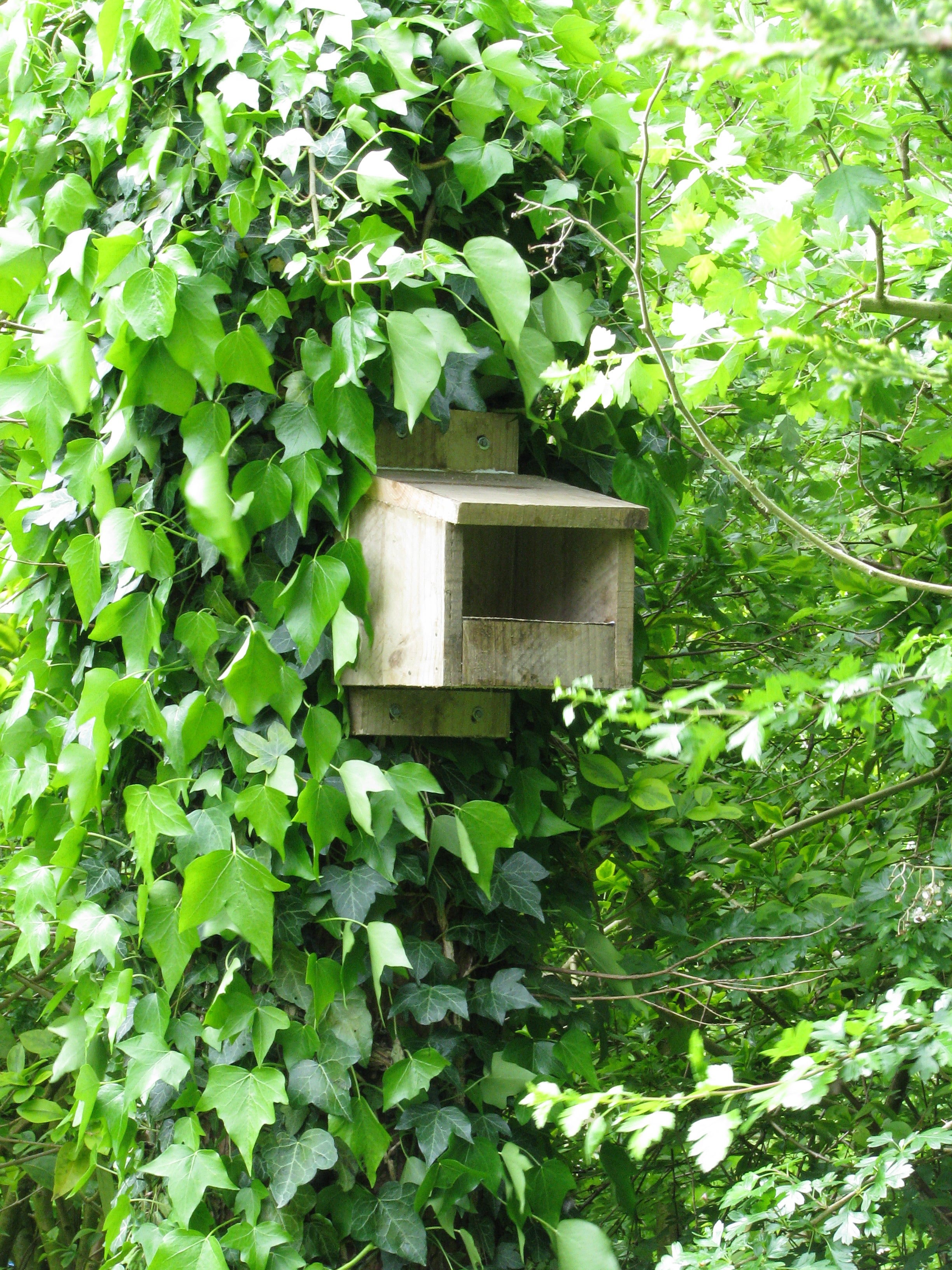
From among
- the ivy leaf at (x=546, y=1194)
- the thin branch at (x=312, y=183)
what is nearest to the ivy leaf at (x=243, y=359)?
the thin branch at (x=312, y=183)

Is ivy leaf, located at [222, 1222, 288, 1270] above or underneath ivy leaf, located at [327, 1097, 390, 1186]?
underneath

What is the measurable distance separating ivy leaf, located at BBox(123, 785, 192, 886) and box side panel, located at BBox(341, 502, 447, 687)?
9.2 inches

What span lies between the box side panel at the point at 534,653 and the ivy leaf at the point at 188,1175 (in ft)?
1.92

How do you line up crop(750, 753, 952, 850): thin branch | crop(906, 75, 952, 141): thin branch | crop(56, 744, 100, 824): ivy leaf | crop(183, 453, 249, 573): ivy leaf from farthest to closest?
crop(750, 753, 952, 850): thin branch, crop(906, 75, 952, 141): thin branch, crop(56, 744, 100, 824): ivy leaf, crop(183, 453, 249, 573): ivy leaf

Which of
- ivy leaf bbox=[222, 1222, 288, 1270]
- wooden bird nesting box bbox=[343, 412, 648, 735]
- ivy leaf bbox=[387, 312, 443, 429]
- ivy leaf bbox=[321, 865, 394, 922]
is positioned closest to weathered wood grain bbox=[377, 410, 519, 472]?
wooden bird nesting box bbox=[343, 412, 648, 735]

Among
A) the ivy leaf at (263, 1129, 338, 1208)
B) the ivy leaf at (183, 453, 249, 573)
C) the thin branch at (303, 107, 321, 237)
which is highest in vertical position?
the thin branch at (303, 107, 321, 237)

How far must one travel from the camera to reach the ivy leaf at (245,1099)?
1.23 metres

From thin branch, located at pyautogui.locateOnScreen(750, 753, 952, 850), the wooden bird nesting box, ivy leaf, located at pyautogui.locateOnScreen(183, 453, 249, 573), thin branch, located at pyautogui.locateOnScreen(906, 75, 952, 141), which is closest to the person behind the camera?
ivy leaf, located at pyautogui.locateOnScreen(183, 453, 249, 573)

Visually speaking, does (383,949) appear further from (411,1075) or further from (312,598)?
(312,598)

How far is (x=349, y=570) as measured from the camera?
1267mm

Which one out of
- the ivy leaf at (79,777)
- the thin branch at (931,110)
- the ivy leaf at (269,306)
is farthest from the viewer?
the thin branch at (931,110)

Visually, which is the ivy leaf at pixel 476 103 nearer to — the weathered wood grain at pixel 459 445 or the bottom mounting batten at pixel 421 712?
the weathered wood grain at pixel 459 445

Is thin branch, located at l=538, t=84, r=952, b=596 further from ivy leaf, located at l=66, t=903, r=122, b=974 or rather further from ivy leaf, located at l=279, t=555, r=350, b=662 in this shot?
ivy leaf, located at l=66, t=903, r=122, b=974

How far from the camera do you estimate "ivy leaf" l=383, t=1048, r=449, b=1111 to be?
48.4 inches
